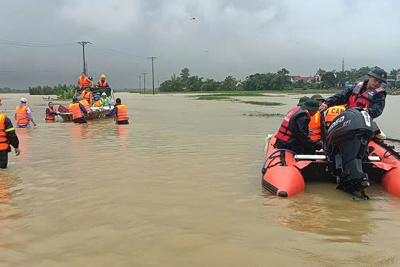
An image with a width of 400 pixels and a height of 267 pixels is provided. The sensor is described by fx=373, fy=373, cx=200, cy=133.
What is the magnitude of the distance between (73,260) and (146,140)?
7741 millimetres

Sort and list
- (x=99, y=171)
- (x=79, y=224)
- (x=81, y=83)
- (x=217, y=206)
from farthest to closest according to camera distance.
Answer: (x=81, y=83) < (x=99, y=171) < (x=217, y=206) < (x=79, y=224)

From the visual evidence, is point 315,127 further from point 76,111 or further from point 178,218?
point 76,111

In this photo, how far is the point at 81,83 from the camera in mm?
19281

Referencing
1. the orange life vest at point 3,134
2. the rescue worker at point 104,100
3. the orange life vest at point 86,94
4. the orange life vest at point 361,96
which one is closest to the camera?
the orange life vest at point 361,96

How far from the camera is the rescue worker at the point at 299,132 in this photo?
5.67m

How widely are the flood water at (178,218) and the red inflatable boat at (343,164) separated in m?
0.15

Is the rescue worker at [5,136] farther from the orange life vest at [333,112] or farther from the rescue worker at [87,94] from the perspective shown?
the rescue worker at [87,94]

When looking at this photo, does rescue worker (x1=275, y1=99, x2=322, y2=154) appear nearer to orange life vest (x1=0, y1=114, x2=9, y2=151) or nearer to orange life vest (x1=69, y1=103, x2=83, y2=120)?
orange life vest (x1=0, y1=114, x2=9, y2=151)

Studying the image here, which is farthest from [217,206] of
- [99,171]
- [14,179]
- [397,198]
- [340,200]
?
[14,179]

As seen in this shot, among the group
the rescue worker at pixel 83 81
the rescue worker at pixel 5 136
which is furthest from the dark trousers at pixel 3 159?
the rescue worker at pixel 83 81

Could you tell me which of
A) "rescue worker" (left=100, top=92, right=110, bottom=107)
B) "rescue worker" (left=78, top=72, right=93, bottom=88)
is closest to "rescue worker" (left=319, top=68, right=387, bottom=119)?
"rescue worker" (left=100, top=92, right=110, bottom=107)

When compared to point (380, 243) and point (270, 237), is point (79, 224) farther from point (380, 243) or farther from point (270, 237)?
point (380, 243)

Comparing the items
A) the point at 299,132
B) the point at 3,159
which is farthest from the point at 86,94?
the point at 299,132

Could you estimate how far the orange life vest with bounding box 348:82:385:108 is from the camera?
5906 millimetres
